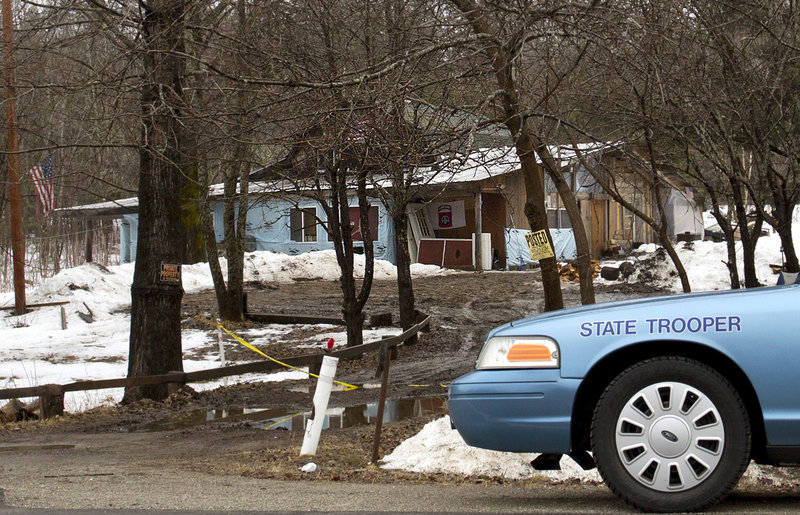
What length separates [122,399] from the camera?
37.1ft

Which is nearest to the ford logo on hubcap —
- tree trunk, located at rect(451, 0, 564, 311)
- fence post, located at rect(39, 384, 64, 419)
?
tree trunk, located at rect(451, 0, 564, 311)

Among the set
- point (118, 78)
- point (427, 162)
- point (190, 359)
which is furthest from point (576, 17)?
point (190, 359)

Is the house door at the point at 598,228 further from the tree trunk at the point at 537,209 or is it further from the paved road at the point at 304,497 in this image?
the paved road at the point at 304,497

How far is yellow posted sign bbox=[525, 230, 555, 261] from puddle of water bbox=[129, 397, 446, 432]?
1.99 metres

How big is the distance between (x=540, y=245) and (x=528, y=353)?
516 cm

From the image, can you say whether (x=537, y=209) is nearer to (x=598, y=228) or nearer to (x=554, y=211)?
(x=554, y=211)

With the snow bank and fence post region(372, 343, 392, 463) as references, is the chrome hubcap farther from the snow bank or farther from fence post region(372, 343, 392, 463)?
fence post region(372, 343, 392, 463)

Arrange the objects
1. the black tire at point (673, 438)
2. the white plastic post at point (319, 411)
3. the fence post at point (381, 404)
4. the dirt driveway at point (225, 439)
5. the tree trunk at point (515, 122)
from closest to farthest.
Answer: the black tire at point (673, 438) < the dirt driveway at point (225, 439) < the fence post at point (381, 404) < the white plastic post at point (319, 411) < the tree trunk at point (515, 122)

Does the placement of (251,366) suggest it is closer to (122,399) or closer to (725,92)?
(122,399)

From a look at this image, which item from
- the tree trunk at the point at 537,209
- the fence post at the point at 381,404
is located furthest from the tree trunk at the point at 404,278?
the fence post at the point at 381,404

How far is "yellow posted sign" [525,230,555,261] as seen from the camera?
9711mm

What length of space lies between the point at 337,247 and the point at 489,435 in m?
9.42

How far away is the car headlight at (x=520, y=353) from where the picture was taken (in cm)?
466

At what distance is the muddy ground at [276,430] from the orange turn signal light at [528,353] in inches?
60.9
